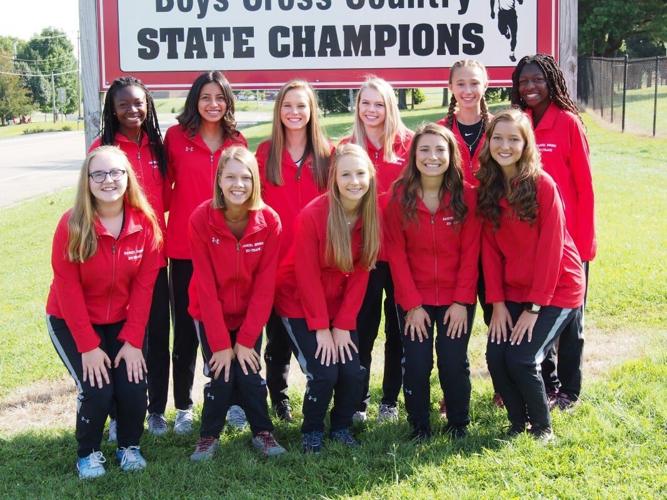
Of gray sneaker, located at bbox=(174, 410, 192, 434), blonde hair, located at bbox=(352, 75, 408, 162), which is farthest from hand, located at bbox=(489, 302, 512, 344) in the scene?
gray sneaker, located at bbox=(174, 410, 192, 434)

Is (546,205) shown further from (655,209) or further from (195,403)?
(655,209)

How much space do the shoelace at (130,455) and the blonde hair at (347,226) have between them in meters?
1.47

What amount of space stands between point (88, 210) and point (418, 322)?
6.15 ft

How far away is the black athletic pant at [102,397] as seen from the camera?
4160mm

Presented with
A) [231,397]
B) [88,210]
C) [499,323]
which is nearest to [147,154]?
[88,210]

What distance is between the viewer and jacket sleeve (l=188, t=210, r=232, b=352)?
14.1ft

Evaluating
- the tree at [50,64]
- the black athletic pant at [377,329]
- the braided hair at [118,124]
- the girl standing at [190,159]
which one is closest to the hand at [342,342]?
the black athletic pant at [377,329]

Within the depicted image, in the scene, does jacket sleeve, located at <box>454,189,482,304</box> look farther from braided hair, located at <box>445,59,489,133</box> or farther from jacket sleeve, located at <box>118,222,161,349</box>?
jacket sleeve, located at <box>118,222,161,349</box>

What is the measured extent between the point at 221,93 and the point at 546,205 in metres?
1.96

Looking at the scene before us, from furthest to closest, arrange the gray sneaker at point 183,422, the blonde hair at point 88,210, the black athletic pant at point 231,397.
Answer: the gray sneaker at point 183,422
the black athletic pant at point 231,397
the blonde hair at point 88,210

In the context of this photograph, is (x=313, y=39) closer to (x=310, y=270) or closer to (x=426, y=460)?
(x=310, y=270)

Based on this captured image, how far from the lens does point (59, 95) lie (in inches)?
3339

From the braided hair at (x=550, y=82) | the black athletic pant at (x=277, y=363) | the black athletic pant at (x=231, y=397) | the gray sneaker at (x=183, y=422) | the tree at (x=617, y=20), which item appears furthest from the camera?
the tree at (x=617, y=20)

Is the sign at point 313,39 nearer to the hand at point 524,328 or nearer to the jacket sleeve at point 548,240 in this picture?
the jacket sleeve at point 548,240
